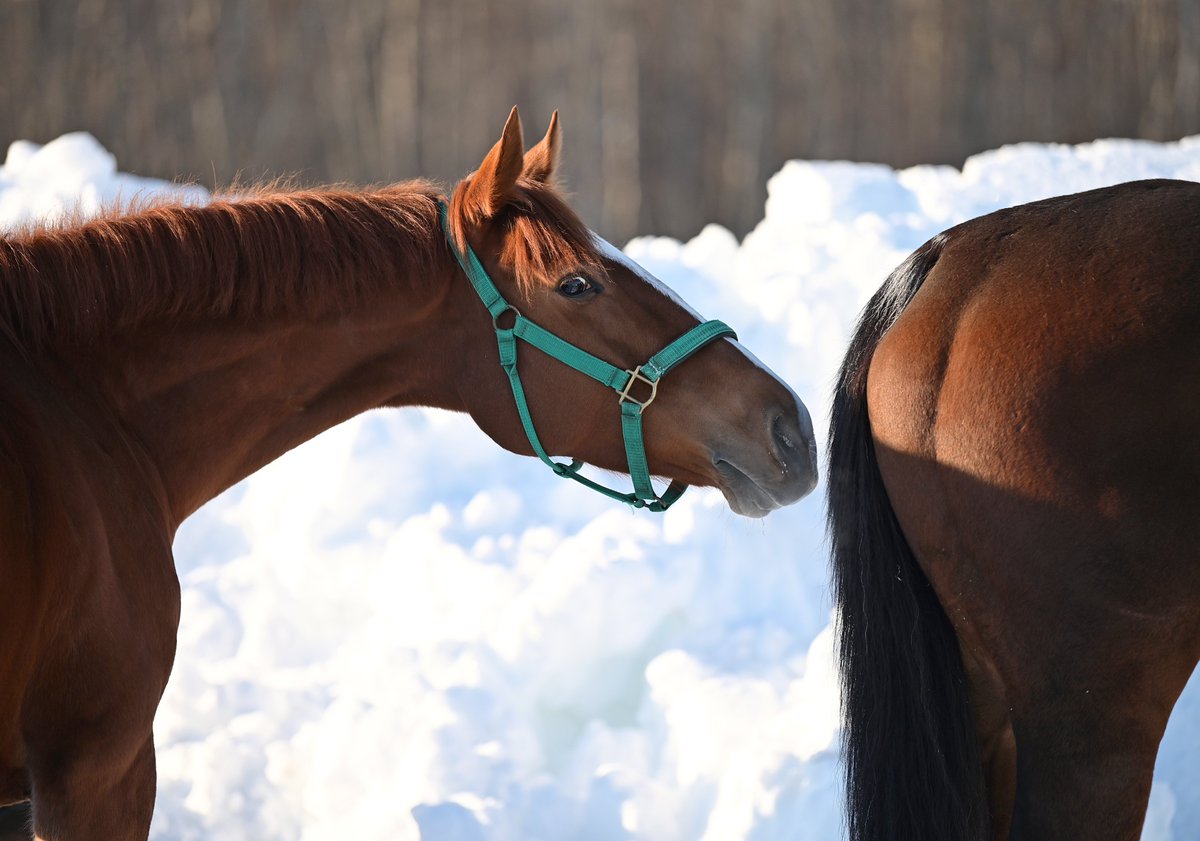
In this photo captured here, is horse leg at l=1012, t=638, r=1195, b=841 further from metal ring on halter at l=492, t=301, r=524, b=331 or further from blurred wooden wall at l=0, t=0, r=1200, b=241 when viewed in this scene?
blurred wooden wall at l=0, t=0, r=1200, b=241

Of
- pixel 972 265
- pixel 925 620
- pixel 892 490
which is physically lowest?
pixel 925 620

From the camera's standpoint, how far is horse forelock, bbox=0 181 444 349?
5.80 feet

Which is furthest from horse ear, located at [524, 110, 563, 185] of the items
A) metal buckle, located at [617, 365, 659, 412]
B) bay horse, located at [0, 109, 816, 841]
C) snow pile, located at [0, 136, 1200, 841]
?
snow pile, located at [0, 136, 1200, 841]

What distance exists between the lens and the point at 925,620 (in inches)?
75.5

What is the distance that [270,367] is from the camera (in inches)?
77.6

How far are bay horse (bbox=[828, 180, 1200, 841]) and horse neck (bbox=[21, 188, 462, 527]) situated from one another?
2.83 ft

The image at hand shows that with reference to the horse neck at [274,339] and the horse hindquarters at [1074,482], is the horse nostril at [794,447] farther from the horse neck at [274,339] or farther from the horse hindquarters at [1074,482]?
the horse neck at [274,339]

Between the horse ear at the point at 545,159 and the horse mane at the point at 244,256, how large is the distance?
0.10 metres

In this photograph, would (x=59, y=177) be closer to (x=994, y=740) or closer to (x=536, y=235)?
(x=536, y=235)

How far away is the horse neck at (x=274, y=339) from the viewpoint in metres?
1.88

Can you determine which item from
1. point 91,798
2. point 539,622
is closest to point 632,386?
point 91,798

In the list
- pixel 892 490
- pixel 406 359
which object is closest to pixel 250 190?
pixel 406 359

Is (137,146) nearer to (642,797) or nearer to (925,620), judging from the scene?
(642,797)

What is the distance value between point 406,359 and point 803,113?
126 inches
